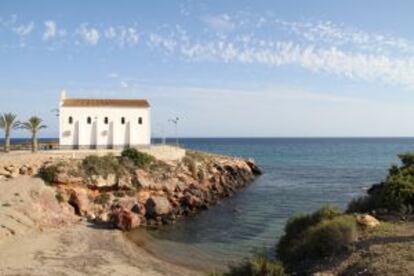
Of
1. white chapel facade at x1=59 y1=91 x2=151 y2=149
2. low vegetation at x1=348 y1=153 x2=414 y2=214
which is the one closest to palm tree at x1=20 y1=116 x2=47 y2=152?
white chapel facade at x1=59 y1=91 x2=151 y2=149

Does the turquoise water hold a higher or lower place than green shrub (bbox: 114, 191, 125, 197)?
lower

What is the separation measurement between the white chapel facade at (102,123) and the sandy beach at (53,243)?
14.6 metres

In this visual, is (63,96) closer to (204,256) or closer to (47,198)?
(47,198)

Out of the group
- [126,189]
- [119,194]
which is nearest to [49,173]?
[119,194]

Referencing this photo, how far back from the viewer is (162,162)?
156 feet

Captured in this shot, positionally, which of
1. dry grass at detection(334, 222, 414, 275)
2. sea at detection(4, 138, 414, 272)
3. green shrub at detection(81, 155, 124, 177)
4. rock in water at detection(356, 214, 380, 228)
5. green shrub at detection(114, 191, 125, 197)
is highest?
green shrub at detection(81, 155, 124, 177)

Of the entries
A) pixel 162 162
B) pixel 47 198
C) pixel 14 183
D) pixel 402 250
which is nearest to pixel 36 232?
pixel 47 198

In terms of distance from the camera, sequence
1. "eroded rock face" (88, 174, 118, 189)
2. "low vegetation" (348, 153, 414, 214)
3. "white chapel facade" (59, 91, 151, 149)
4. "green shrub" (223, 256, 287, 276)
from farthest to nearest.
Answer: "white chapel facade" (59, 91, 151, 149), "eroded rock face" (88, 174, 118, 189), "low vegetation" (348, 153, 414, 214), "green shrub" (223, 256, 287, 276)

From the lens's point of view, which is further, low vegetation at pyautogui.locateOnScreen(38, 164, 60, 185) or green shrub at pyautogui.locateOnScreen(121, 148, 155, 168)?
green shrub at pyautogui.locateOnScreen(121, 148, 155, 168)

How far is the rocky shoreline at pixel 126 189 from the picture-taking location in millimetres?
36531

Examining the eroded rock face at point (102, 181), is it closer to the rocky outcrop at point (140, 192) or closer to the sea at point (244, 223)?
the rocky outcrop at point (140, 192)

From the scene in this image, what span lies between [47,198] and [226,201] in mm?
17796

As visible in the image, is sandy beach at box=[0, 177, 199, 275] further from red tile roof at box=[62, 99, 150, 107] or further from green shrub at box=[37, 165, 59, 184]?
red tile roof at box=[62, 99, 150, 107]

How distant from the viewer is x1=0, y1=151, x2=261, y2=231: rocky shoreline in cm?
3653
